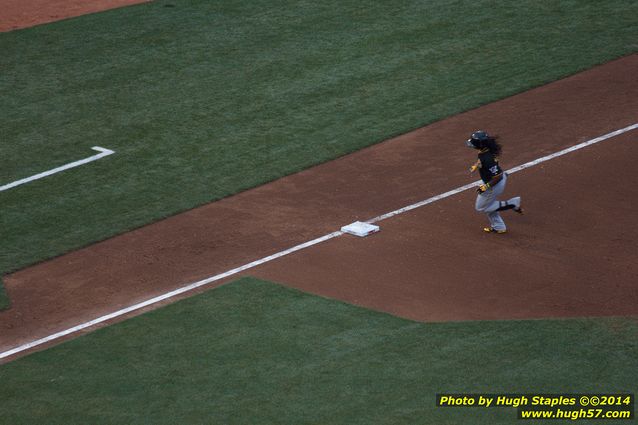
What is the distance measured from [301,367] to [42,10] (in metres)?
16.0

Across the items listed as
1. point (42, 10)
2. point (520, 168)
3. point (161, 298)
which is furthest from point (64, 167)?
point (42, 10)

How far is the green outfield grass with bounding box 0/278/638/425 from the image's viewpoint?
11.0 m

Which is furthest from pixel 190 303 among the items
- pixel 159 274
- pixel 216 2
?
pixel 216 2

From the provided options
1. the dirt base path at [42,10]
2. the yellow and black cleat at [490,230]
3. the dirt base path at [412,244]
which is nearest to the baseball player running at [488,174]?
the yellow and black cleat at [490,230]

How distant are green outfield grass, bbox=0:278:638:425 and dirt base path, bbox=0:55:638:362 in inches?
22.1

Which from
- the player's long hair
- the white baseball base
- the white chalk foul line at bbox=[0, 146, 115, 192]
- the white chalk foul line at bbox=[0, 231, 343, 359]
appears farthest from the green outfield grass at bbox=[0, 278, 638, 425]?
the white chalk foul line at bbox=[0, 146, 115, 192]

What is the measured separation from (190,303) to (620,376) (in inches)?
206

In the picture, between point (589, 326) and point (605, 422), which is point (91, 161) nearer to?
point (589, 326)

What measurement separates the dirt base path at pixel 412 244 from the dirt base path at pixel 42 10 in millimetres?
10097

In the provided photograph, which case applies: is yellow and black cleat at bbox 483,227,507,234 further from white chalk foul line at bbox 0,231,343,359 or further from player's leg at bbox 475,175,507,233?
white chalk foul line at bbox 0,231,343,359

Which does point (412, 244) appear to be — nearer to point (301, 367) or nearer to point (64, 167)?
point (301, 367)

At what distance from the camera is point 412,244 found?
570 inches

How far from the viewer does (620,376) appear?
11.2 metres

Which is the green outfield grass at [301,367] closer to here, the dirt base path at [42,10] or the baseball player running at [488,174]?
the baseball player running at [488,174]
